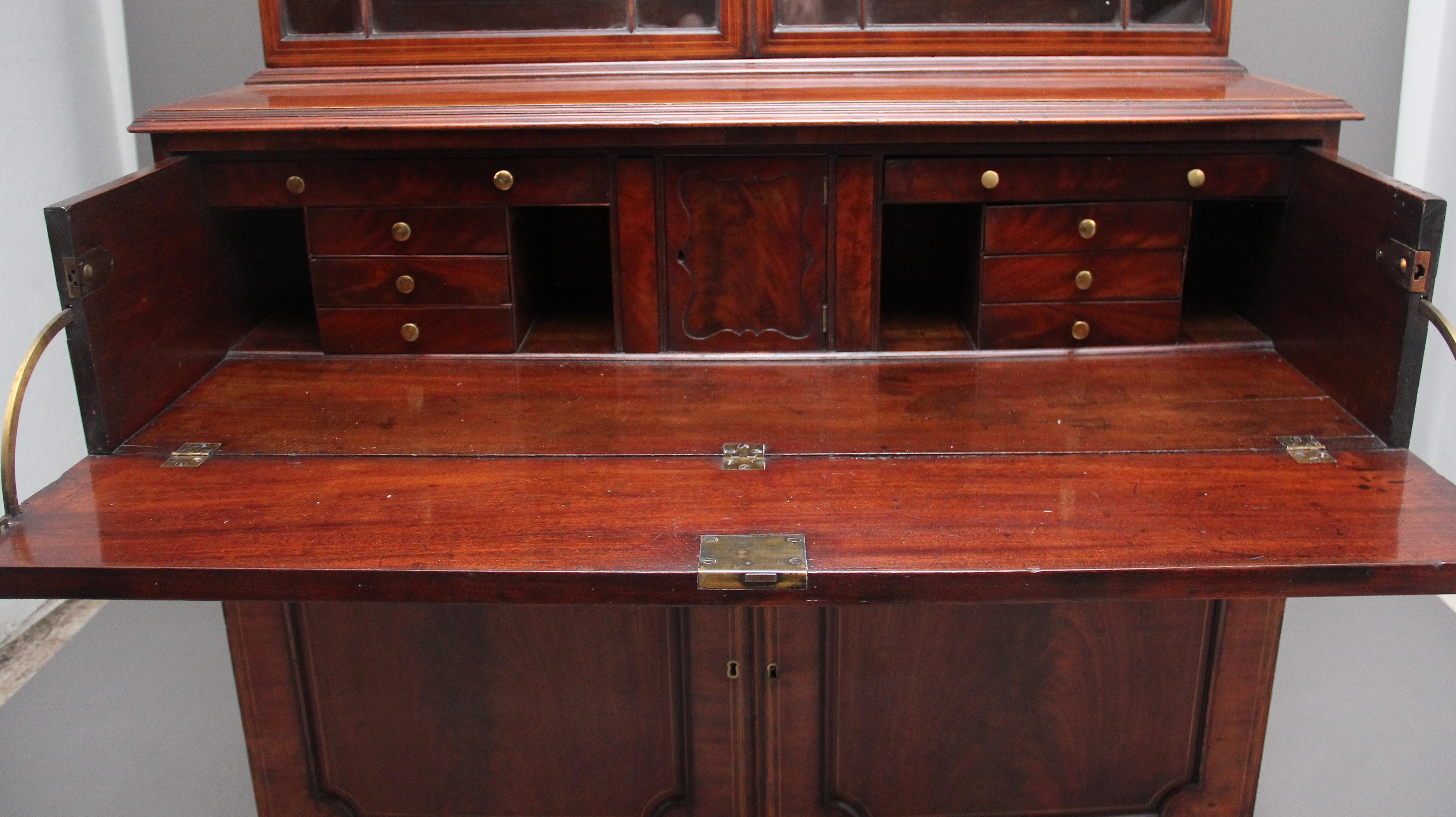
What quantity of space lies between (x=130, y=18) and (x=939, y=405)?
2106 millimetres

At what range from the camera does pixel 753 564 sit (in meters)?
1.37

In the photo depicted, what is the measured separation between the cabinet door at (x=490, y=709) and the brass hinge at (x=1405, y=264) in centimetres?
104

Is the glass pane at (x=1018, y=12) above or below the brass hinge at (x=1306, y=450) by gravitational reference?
above

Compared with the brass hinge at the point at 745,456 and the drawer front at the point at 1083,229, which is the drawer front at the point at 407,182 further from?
the drawer front at the point at 1083,229

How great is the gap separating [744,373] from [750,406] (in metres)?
0.13

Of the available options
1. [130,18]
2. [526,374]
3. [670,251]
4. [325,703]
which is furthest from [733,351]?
[130,18]

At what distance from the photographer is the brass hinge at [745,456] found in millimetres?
1613

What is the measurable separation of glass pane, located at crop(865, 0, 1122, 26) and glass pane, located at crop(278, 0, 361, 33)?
3.13 ft

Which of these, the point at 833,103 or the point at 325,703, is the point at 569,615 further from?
the point at 833,103

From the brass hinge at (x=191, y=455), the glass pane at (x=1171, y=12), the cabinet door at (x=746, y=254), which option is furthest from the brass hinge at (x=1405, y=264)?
the brass hinge at (x=191, y=455)

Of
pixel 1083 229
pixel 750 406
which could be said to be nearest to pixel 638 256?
pixel 750 406

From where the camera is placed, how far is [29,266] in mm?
2670

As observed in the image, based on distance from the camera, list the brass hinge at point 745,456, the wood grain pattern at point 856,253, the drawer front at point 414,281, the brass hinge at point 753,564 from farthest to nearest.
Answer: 1. the drawer front at point 414,281
2. the wood grain pattern at point 856,253
3. the brass hinge at point 745,456
4. the brass hinge at point 753,564

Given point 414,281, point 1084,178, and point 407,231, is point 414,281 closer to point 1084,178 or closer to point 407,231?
point 407,231
